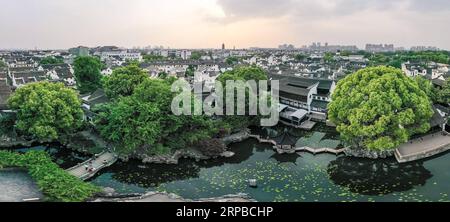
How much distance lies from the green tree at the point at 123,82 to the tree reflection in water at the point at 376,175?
14.8 m

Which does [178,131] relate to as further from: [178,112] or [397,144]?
[397,144]

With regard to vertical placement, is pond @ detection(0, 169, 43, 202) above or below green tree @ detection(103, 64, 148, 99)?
below

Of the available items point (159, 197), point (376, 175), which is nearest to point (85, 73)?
point (159, 197)

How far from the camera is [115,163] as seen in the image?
17.7 metres

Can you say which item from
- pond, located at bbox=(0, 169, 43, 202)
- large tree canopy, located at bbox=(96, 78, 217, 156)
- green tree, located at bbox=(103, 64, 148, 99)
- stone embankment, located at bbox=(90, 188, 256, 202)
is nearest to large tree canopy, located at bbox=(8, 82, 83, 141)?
large tree canopy, located at bbox=(96, 78, 217, 156)

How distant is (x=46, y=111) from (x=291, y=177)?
41.6 ft

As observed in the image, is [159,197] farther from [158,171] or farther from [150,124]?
[150,124]

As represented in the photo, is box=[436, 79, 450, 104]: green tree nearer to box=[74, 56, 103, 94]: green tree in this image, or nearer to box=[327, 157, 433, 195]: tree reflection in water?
box=[327, 157, 433, 195]: tree reflection in water

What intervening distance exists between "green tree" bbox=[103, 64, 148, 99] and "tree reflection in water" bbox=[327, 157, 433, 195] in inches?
581

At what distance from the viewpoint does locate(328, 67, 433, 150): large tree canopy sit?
56.5 ft

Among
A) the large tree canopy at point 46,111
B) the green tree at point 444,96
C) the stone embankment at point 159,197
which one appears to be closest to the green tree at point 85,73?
the large tree canopy at point 46,111

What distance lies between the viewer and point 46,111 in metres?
18.5

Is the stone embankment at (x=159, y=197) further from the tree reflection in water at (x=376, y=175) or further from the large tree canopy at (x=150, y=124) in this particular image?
the tree reflection in water at (x=376, y=175)

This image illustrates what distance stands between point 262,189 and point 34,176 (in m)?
8.99
